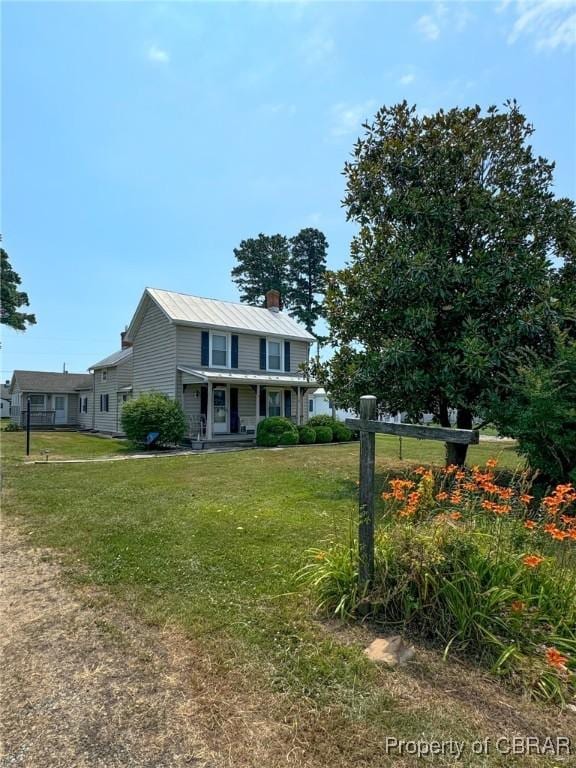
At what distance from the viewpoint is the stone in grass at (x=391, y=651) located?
2670 millimetres

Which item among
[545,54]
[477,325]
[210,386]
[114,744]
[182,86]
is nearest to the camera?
[114,744]

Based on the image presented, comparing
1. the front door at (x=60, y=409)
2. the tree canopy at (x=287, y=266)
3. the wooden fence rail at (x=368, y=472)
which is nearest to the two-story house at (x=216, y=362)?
the front door at (x=60, y=409)

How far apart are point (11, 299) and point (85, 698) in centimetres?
3019

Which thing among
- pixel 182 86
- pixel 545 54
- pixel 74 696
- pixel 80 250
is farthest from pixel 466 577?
pixel 80 250

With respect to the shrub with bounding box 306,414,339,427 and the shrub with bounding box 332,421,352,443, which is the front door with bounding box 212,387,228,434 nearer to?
the shrub with bounding box 306,414,339,427

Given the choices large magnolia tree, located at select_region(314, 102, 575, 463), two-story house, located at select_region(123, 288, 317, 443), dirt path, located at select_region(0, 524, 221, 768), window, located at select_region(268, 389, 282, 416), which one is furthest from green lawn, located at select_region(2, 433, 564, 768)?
window, located at select_region(268, 389, 282, 416)

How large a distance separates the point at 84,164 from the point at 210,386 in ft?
28.2

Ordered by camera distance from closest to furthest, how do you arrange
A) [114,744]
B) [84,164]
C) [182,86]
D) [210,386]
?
[114,744] → [182,86] → [84,164] → [210,386]

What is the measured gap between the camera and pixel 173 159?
1154 cm

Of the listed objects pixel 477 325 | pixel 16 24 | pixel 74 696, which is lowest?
pixel 74 696

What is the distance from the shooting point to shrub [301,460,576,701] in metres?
2.73

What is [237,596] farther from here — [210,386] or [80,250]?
[80,250]

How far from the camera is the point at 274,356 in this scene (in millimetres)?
21953

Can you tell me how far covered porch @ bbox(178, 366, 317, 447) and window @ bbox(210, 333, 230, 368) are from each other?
64 centimetres
